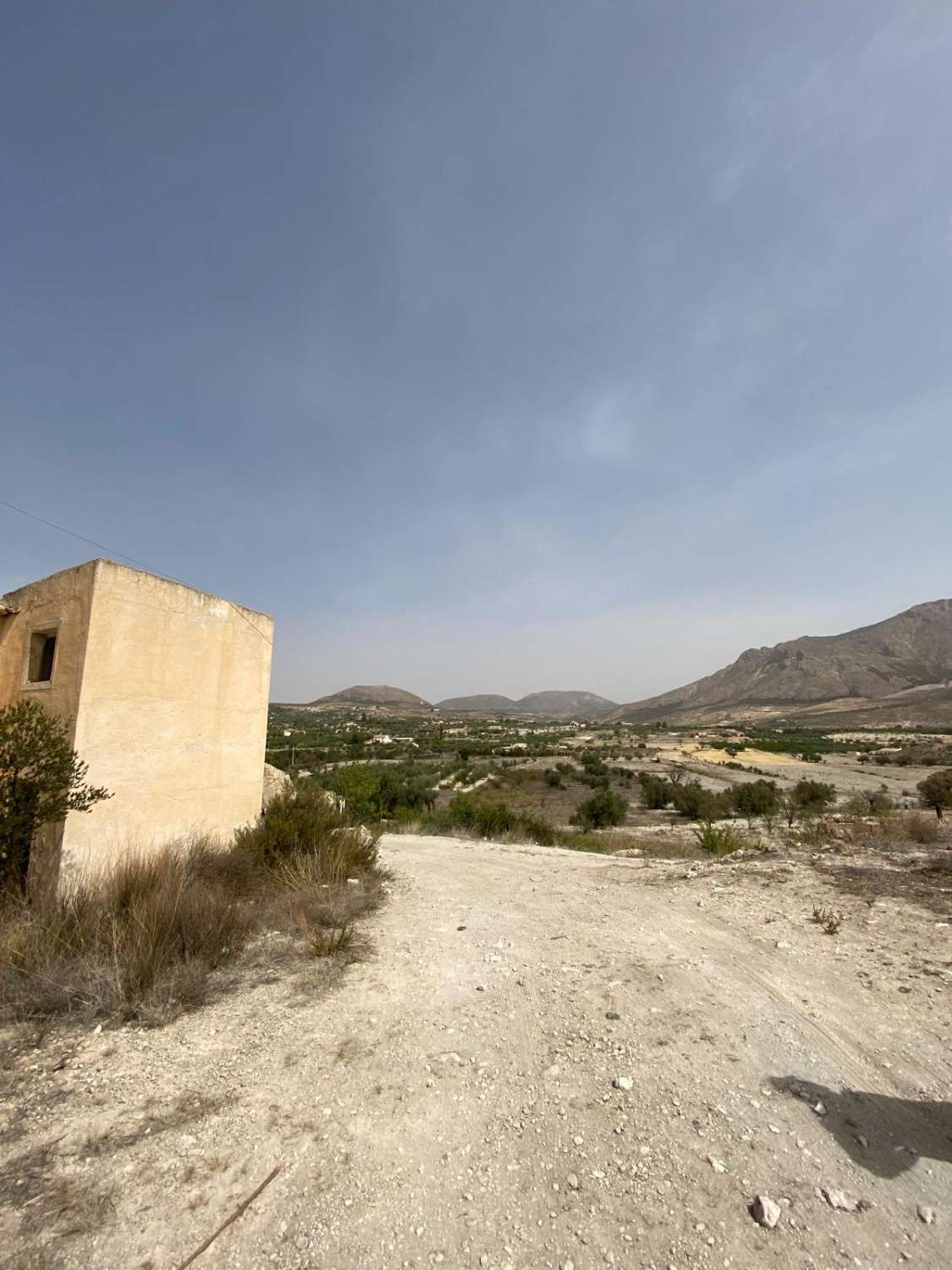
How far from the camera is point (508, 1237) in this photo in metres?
2.64

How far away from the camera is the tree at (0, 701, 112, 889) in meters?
6.03

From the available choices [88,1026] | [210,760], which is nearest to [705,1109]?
[88,1026]

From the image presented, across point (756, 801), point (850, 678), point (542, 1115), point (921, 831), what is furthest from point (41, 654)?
point (850, 678)

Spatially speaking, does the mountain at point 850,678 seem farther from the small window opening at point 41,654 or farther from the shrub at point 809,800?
the small window opening at point 41,654

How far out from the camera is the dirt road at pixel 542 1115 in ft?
8.57

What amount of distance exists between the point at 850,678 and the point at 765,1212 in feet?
546

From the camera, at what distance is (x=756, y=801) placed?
23359 millimetres

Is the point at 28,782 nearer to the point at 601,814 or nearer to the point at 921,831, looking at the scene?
the point at 921,831

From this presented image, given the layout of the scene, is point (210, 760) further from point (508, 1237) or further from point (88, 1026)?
point (508, 1237)

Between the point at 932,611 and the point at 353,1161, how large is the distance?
217 m

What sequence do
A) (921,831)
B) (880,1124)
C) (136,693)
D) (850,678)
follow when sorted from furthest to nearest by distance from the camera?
(850,678) → (921,831) → (136,693) → (880,1124)

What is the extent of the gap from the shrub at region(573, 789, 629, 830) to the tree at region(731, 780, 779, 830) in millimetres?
4733

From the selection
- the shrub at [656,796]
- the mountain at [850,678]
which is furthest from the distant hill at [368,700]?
the shrub at [656,796]

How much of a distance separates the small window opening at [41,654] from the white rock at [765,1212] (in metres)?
9.49
